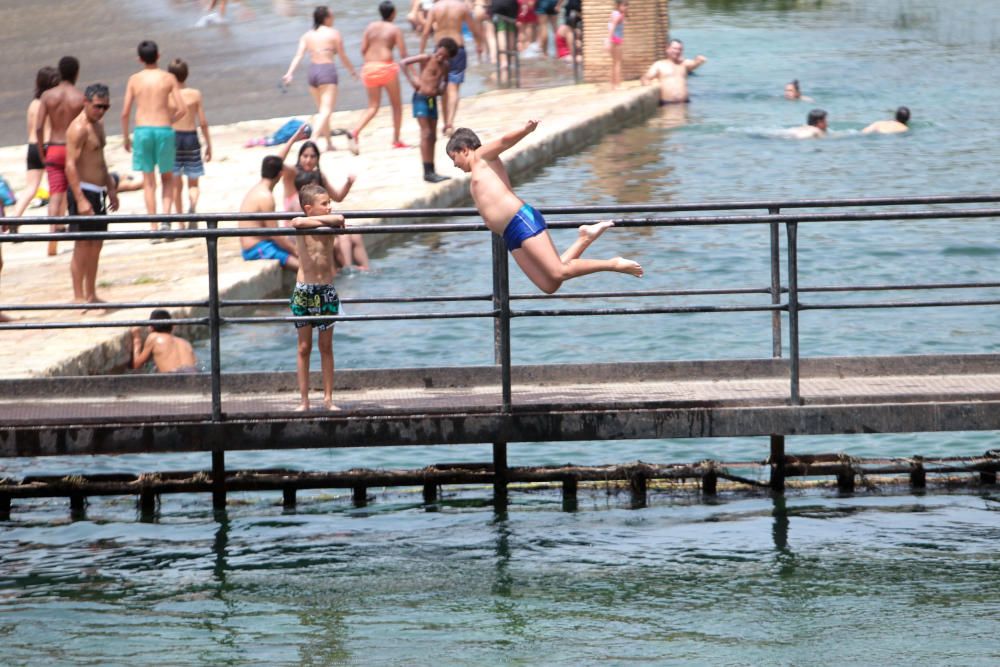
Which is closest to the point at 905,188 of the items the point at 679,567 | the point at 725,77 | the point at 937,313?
the point at 937,313

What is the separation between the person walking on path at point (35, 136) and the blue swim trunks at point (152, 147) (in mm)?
978

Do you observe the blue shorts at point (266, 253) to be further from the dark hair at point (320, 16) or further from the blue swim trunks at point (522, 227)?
the blue swim trunks at point (522, 227)

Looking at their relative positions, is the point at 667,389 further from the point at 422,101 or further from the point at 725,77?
the point at 725,77

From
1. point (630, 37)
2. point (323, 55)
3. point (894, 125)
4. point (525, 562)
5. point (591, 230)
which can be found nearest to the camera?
point (591, 230)

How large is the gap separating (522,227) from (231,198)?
454 inches

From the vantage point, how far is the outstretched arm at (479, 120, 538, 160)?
841cm

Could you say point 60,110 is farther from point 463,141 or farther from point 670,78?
point 670,78

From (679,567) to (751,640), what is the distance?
4.28 ft

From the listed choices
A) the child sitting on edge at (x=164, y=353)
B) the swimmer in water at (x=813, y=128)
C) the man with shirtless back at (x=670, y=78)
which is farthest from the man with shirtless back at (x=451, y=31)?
the child sitting on edge at (x=164, y=353)

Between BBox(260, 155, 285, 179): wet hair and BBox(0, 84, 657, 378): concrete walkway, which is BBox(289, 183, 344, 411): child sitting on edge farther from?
BBox(260, 155, 285, 179): wet hair

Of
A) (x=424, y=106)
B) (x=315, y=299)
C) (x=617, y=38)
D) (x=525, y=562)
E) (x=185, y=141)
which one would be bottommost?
(x=525, y=562)

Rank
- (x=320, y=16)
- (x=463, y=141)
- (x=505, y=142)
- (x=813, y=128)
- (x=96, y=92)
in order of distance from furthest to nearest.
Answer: (x=813, y=128), (x=320, y=16), (x=96, y=92), (x=463, y=141), (x=505, y=142)

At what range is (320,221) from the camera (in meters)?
9.04

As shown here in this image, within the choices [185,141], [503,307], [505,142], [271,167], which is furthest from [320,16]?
[505,142]
